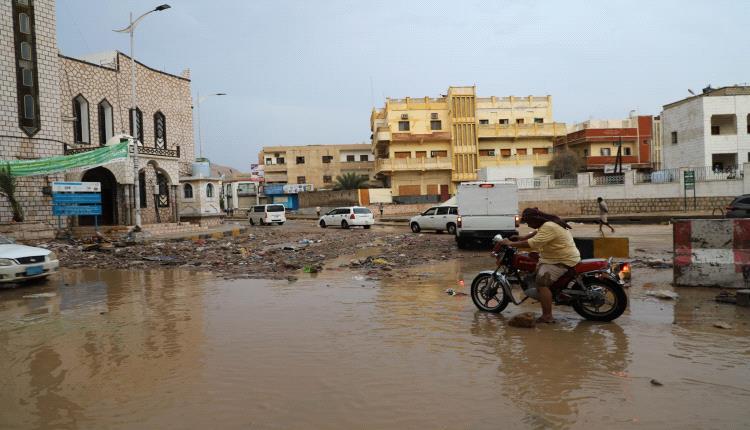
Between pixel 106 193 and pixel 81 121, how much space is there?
13.8 feet

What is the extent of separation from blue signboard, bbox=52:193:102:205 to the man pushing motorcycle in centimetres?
2147

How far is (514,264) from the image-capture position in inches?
288

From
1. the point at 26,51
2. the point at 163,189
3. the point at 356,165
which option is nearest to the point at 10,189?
the point at 26,51

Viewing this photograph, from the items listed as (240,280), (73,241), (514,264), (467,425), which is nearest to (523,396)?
(467,425)

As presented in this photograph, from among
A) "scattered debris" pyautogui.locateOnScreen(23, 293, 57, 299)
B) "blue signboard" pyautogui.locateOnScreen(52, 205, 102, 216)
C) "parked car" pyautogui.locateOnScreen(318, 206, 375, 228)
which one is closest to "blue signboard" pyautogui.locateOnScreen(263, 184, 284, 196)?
"parked car" pyautogui.locateOnScreen(318, 206, 375, 228)

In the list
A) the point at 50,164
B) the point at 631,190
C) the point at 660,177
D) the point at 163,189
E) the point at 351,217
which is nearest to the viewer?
the point at 50,164

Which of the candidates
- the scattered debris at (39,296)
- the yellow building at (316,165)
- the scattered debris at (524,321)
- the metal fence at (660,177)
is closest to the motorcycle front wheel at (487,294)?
the scattered debris at (524,321)

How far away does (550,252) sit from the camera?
6766 millimetres

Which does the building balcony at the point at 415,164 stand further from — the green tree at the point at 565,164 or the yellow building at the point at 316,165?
the yellow building at the point at 316,165

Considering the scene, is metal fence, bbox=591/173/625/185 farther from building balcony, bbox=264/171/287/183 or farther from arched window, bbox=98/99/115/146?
building balcony, bbox=264/171/287/183

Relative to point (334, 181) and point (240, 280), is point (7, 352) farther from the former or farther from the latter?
point (334, 181)

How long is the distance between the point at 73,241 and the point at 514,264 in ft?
65.0

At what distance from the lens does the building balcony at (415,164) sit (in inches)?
2175

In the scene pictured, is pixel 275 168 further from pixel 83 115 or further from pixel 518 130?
pixel 83 115
